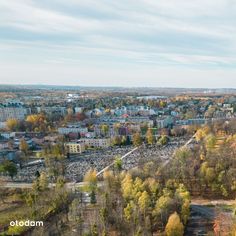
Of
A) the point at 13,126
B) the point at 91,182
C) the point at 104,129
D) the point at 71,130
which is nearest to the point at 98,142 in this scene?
the point at 104,129

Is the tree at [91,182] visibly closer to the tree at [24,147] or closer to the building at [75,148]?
the building at [75,148]

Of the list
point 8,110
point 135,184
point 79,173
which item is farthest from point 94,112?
point 135,184

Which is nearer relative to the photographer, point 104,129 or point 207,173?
point 207,173

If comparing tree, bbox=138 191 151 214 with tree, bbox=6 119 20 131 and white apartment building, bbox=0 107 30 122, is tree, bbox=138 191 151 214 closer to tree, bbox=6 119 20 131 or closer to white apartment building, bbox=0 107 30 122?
tree, bbox=6 119 20 131

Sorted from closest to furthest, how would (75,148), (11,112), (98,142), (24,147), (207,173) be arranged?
(207,173), (24,147), (75,148), (98,142), (11,112)

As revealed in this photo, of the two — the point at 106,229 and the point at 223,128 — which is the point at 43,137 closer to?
the point at 223,128

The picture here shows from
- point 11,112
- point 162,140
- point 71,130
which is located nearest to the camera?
point 162,140

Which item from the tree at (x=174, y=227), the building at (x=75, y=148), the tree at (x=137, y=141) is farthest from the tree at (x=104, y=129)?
the tree at (x=174, y=227)

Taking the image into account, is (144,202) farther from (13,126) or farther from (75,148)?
(13,126)
